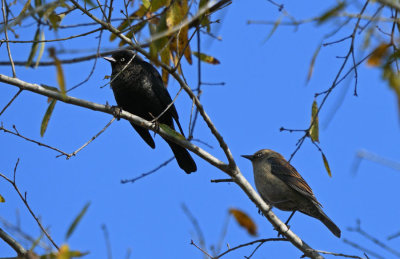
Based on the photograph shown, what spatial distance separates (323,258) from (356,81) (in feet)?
4.30

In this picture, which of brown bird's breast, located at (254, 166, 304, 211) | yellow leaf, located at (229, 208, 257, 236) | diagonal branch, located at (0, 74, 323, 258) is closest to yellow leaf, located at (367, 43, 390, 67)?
yellow leaf, located at (229, 208, 257, 236)

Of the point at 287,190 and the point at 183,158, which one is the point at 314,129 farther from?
the point at 183,158

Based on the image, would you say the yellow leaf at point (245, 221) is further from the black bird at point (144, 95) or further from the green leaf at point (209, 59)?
the black bird at point (144, 95)

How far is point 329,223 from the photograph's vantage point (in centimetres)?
510

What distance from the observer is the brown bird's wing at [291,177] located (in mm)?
5324

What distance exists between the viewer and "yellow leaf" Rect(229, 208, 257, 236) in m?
2.30

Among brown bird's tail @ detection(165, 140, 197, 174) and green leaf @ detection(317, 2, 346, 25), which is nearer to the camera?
green leaf @ detection(317, 2, 346, 25)

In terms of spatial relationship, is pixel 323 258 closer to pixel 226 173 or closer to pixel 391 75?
pixel 226 173

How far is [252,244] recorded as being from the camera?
12.7 feet

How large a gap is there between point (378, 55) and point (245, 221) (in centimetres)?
98

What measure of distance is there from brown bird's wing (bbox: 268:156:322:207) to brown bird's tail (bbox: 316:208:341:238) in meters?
0.13

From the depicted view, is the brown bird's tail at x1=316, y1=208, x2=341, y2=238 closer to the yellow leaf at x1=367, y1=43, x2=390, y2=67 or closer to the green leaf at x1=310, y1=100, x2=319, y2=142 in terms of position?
the green leaf at x1=310, y1=100, x2=319, y2=142

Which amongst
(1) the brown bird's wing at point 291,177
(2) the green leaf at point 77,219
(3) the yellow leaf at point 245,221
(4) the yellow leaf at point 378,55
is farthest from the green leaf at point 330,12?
(1) the brown bird's wing at point 291,177

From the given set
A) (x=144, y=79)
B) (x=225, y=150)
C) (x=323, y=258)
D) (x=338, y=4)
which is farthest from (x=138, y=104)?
(x=338, y=4)
